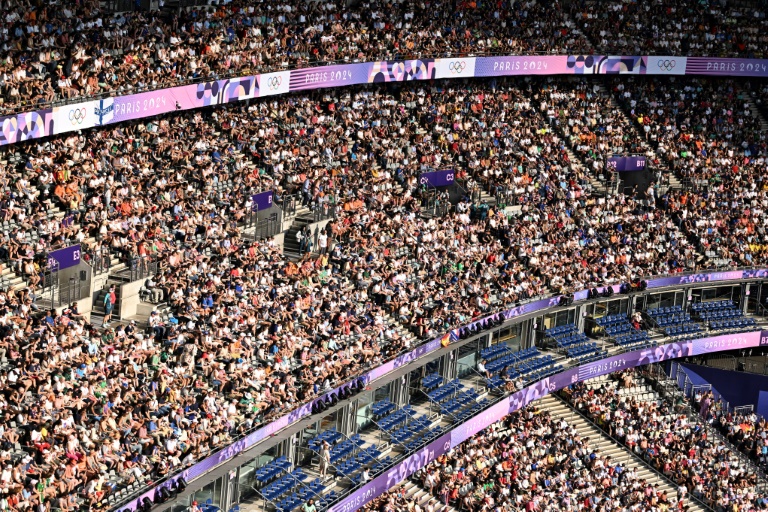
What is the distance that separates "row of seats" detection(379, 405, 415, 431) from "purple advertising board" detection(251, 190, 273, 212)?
7523 mm

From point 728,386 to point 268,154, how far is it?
20088 millimetres

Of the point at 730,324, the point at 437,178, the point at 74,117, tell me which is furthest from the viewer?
the point at 730,324

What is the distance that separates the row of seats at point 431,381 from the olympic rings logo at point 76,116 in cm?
1250

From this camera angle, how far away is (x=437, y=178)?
154 feet

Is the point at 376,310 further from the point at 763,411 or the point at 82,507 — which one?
the point at 763,411

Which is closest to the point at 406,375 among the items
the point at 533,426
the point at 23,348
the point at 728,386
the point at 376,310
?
the point at 376,310

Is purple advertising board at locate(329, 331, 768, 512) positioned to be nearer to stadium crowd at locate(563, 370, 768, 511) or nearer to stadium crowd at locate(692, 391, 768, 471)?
stadium crowd at locate(563, 370, 768, 511)

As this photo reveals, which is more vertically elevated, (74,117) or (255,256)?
(74,117)

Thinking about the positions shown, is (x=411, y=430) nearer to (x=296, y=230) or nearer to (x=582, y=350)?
(x=296, y=230)

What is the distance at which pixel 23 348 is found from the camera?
2864 centimetres

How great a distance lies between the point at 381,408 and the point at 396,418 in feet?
1.66

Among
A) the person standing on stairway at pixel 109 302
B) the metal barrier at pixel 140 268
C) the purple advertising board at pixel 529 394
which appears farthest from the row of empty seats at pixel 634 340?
the person standing on stairway at pixel 109 302

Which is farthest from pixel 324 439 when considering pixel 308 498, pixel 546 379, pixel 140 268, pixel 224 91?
pixel 224 91

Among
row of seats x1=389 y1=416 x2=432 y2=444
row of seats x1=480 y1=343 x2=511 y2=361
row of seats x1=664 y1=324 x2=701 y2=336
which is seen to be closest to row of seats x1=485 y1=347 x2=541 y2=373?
row of seats x1=480 y1=343 x2=511 y2=361
